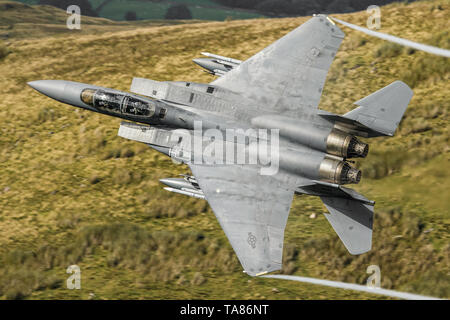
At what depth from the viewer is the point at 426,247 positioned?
16406 millimetres

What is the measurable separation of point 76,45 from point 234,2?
3339 inches

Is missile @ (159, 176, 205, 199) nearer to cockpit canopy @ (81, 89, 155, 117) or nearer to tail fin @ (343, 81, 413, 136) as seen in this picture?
cockpit canopy @ (81, 89, 155, 117)

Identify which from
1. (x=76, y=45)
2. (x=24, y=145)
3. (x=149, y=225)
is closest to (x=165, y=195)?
(x=149, y=225)

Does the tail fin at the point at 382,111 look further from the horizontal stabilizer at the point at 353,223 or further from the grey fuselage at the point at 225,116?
the horizontal stabilizer at the point at 353,223

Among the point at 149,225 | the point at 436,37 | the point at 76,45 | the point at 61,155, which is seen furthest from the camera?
the point at 76,45

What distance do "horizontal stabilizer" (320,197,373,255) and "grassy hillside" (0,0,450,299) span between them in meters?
2.28

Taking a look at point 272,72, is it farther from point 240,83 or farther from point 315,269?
point 315,269

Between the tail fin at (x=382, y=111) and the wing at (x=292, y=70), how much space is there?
1.86 m

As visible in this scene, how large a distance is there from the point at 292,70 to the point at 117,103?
617cm

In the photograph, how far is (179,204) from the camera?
1883 centimetres

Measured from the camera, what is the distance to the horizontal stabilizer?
14.4 meters

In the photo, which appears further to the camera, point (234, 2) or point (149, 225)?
point (234, 2)

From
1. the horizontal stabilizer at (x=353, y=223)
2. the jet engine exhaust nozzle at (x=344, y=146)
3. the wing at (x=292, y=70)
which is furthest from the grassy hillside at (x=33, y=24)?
the horizontal stabilizer at (x=353, y=223)

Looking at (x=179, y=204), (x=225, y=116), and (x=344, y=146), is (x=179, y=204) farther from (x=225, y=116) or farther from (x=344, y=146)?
(x=344, y=146)
